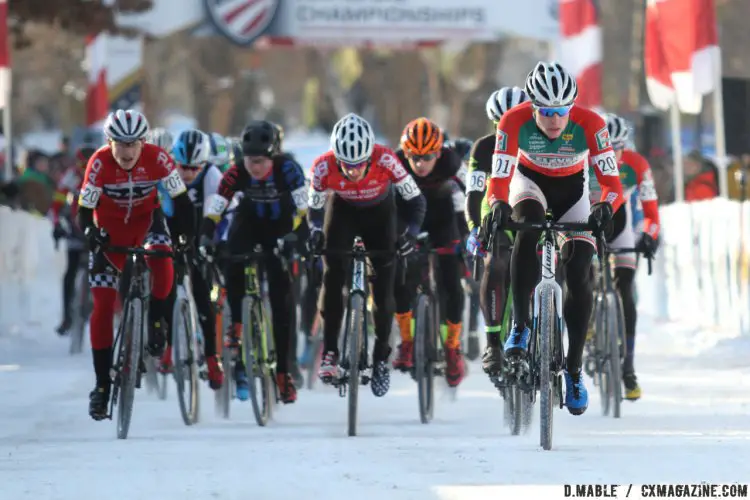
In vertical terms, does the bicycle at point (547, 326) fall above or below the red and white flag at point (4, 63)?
below

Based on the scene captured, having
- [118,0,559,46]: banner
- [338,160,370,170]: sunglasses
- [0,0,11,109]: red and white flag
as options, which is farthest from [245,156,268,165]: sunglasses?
[118,0,559,46]: banner

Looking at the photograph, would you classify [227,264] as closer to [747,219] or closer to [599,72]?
[747,219]

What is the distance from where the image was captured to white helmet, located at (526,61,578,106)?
1099cm

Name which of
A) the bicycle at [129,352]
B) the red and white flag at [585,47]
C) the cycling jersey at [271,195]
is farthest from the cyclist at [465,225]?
the red and white flag at [585,47]

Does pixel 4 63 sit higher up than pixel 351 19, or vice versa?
pixel 351 19

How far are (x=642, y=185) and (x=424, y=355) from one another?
201 cm

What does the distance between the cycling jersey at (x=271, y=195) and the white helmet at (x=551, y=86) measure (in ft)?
10.5

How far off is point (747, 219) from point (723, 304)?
149cm

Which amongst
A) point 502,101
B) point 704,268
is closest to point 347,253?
point 502,101

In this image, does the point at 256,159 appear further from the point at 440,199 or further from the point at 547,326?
the point at 547,326

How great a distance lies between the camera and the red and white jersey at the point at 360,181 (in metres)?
13.2

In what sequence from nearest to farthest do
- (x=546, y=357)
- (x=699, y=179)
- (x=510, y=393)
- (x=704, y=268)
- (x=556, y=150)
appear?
(x=546, y=357), (x=556, y=150), (x=510, y=393), (x=704, y=268), (x=699, y=179)

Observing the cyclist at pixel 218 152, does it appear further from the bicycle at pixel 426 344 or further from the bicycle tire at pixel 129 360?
the bicycle tire at pixel 129 360

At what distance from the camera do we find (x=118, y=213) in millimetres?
12883
